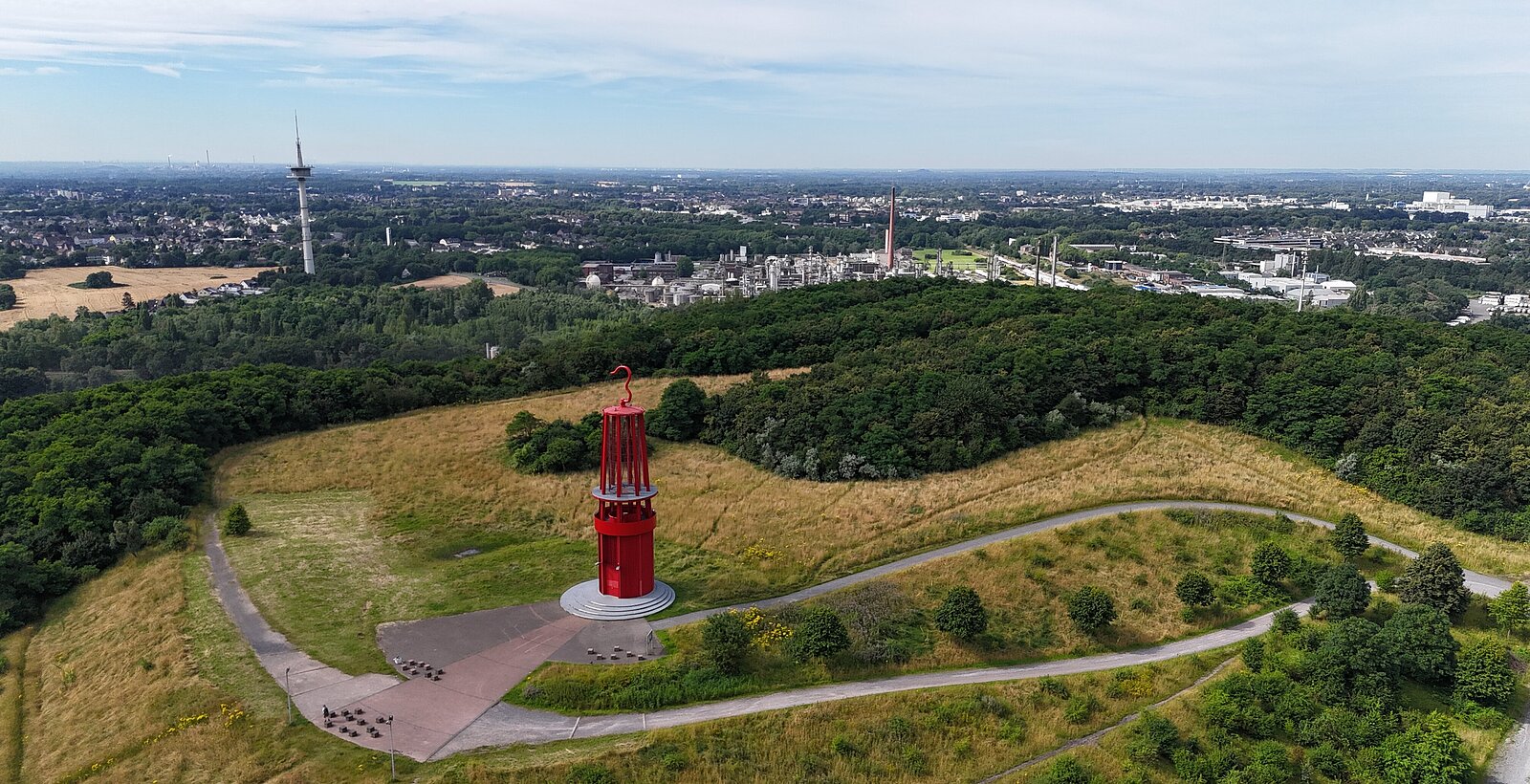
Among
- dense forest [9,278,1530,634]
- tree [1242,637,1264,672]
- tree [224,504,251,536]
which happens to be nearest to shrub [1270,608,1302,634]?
tree [1242,637,1264,672]

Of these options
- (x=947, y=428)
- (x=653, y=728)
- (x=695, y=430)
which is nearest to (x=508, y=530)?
(x=695, y=430)

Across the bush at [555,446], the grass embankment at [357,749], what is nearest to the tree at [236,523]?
the grass embankment at [357,749]

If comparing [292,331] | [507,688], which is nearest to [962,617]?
[507,688]

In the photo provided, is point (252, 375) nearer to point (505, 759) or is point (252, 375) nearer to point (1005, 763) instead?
point (505, 759)

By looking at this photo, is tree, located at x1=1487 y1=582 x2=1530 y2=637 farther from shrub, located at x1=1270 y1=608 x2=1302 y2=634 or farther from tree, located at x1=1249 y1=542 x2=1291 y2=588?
shrub, located at x1=1270 y1=608 x2=1302 y2=634

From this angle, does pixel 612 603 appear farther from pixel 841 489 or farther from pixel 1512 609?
pixel 1512 609

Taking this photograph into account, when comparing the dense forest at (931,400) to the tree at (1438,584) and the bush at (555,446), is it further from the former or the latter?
the tree at (1438,584)
